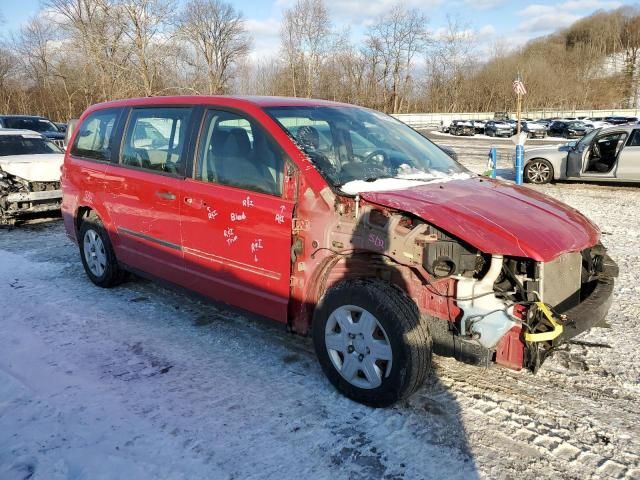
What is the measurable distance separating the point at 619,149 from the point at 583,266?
1008 centimetres

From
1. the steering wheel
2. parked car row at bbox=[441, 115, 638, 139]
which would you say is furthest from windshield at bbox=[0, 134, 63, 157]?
parked car row at bbox=[441, 115, 638, 139]

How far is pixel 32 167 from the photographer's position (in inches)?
353

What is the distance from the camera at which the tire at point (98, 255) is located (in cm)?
512

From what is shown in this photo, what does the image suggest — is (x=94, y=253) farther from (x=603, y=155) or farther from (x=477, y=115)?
(x=477, y=115)

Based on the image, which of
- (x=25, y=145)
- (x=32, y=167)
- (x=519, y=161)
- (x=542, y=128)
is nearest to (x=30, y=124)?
(x=25, y=145)

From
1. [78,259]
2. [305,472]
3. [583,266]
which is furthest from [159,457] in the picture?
[78,259]

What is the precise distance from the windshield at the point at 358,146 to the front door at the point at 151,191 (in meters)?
1.01

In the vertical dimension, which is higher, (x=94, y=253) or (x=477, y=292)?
(x=477, y=292)

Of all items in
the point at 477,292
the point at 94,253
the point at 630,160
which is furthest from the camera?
the point at 630,160

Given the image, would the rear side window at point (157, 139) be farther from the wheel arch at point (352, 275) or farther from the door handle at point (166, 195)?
the wheel arch at point (352, 275)

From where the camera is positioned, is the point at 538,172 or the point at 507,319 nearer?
the point at 507,319

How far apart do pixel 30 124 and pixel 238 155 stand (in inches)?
643

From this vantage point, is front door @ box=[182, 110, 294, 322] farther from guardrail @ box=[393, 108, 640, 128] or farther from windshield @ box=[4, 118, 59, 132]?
guardrail @ box=[393, 108, 640, 128]

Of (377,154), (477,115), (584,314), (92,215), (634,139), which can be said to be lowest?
Answer: (584,314)
